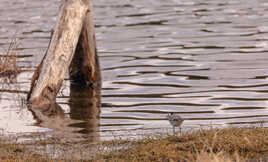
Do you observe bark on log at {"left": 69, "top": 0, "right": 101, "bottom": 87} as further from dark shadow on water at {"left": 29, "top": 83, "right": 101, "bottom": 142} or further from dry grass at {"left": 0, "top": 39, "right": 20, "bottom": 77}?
dry grass at {"left": 0, "top": 39, "right": 20, "bottom": 77}

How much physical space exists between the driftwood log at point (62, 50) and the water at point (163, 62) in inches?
16.6

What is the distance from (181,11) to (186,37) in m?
5.40

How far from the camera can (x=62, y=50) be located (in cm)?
1384

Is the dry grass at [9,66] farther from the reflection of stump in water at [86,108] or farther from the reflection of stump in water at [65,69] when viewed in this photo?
the reflection of stump in water at [86,108]

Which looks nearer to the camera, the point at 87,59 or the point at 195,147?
the point at 195,147

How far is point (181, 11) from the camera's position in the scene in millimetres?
27016

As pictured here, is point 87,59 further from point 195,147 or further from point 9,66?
point 195,147

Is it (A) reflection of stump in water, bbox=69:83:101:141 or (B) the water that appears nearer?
(A) reflection of stump in water, bbox=69:83:101:141

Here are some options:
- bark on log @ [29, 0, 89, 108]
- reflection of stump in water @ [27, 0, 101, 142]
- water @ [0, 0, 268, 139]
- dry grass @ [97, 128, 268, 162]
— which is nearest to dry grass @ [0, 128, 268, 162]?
dry grass @ [97, 128, 268, 162]

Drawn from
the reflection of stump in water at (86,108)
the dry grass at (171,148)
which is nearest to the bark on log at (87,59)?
the reflection of stump in water at (86,108)

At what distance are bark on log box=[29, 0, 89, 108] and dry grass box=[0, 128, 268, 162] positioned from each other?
313 cm

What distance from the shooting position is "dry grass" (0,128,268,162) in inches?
345

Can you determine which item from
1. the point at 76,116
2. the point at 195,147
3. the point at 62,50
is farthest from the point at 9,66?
the point at 195,147

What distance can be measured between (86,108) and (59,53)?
52.8 inches
